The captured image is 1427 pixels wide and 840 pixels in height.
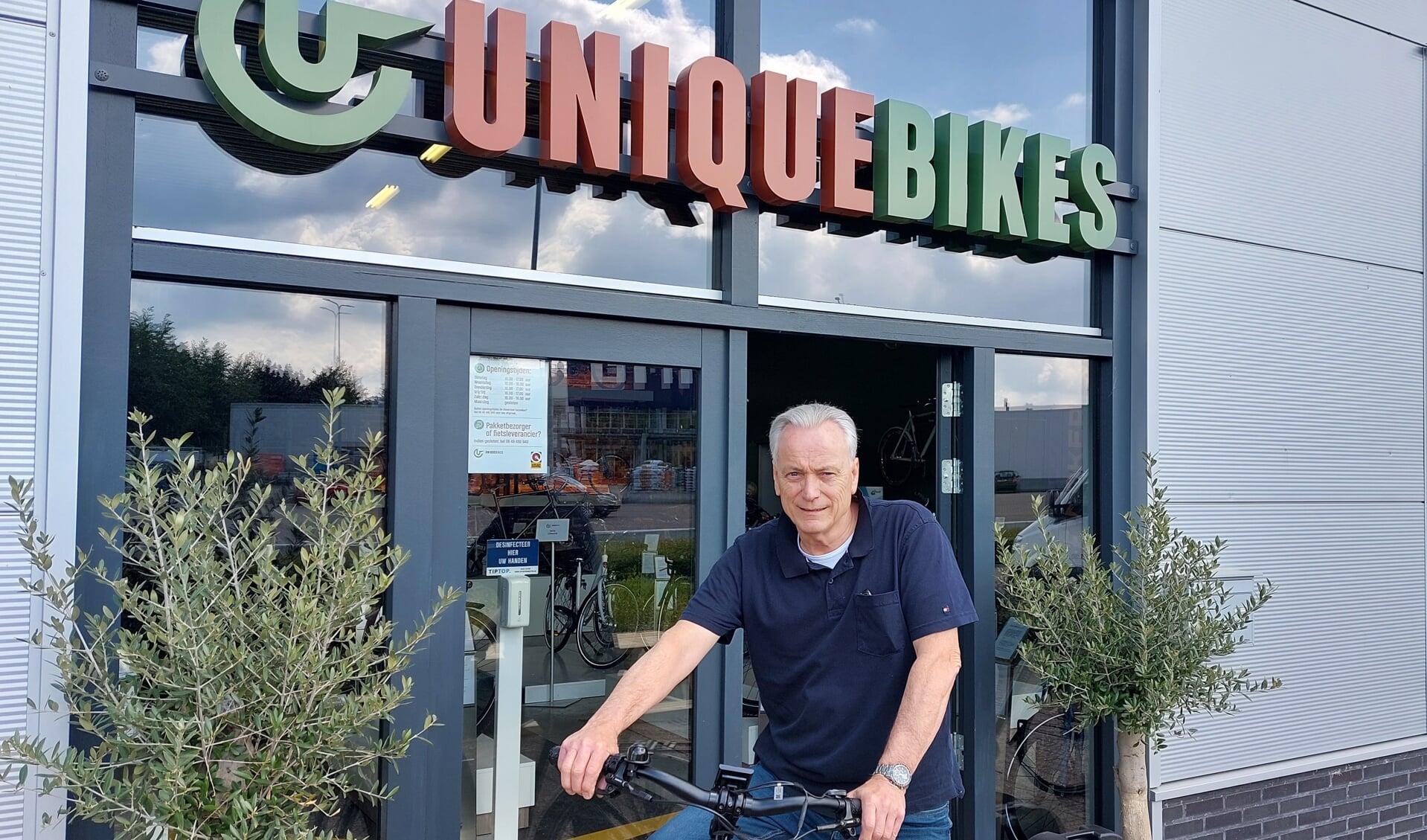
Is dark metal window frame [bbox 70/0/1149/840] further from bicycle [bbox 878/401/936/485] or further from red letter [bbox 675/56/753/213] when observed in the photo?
bicycle [bbox 878/401/936/485]

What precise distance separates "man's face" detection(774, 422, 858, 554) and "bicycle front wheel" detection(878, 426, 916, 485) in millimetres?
5050

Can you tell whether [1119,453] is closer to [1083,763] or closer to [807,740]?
[1083,763]

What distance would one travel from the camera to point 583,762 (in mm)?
2051

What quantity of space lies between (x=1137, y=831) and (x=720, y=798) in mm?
2884

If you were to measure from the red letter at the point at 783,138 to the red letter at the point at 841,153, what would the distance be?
8 cm

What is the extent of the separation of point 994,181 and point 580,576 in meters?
2.31

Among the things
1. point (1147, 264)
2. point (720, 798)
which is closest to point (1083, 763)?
point (1147, 264)

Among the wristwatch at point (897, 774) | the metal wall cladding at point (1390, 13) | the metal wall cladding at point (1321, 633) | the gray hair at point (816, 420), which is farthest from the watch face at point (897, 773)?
the metal wall cladding at point (1390, 13)

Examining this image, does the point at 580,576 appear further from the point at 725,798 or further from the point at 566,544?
the point at 725,798

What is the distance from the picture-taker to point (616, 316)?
362 centimetres

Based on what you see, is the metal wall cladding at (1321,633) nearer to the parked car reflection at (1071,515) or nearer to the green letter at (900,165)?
the parked car reflection at (1071,515)

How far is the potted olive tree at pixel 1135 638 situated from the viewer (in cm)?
391

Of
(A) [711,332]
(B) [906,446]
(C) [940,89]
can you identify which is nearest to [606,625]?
(A) [711,332]

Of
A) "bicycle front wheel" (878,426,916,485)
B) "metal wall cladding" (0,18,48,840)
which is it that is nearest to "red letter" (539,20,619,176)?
"metal wall cladding" (0,18,48,840)
